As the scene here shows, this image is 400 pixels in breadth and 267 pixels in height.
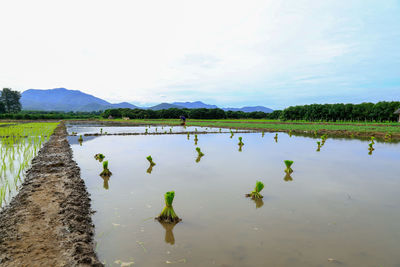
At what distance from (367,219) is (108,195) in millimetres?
5903

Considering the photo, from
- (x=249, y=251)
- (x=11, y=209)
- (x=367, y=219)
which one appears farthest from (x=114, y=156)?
(x=367, y=219)

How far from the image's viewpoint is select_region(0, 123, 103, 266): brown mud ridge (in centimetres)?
323

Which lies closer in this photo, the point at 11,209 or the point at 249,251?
the point at 249,251

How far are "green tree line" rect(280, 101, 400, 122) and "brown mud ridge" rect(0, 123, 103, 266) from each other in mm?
54738

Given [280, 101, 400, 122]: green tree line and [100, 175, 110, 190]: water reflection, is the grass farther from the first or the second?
[100, 175, 110, 190]: water reflection

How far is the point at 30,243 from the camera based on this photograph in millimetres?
3553

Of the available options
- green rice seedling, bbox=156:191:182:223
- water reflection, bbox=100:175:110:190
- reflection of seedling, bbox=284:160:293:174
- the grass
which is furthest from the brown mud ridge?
the grass

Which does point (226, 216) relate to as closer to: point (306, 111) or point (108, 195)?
point (108, 195)

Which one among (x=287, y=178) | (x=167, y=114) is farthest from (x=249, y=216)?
(x=167, y=114)

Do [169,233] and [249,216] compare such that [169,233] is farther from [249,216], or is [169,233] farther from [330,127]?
[330,127]

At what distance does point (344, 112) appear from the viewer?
52469 millimetres

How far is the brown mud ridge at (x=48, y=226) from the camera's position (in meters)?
3.23

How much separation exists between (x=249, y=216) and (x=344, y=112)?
2266 inches

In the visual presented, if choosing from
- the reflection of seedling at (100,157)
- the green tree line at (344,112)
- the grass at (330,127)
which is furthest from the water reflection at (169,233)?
the green tree line at (344,112)
